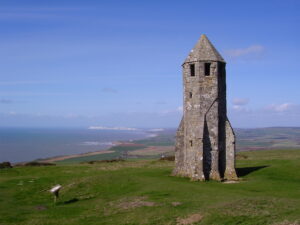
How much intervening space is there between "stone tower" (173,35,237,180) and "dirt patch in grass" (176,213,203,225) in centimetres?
1409

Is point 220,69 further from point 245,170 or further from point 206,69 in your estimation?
point 245,170

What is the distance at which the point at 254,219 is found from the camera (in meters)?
17.9

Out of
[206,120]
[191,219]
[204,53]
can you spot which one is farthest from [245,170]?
[191,219]

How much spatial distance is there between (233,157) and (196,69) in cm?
922

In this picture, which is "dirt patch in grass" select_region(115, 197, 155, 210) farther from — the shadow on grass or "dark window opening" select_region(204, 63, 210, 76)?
"dark window opening" select_region(204, 63, 210, 76)

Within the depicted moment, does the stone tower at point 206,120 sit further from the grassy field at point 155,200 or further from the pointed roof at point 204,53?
the grassy field at point 155,200

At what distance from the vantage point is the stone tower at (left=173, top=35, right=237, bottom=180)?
34.0 meters

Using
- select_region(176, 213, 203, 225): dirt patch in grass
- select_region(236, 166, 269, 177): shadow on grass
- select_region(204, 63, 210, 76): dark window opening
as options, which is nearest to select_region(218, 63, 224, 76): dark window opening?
select_region(204, 63, 210, 76): dark window opening

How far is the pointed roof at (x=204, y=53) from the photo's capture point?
34.6 meters

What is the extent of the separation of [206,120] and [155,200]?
494 inches

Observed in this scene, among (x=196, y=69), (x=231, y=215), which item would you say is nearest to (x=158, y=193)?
(x=231, y=215)

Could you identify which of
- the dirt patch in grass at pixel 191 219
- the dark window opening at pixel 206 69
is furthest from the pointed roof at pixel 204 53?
the dirt patch in grass at pixel 191 219

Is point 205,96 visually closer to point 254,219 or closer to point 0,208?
point 254,219

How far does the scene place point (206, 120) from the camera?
34.3 m
